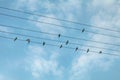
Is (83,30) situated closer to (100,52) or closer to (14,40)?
(100,52)

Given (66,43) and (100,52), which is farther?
(100,52)

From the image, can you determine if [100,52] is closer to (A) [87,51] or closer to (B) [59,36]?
(A) [87,51]

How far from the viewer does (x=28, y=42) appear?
46.1 meters

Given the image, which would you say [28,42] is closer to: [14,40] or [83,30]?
[14,40]

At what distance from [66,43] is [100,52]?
17.2 feet

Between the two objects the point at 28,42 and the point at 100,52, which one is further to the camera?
the point at 100,52

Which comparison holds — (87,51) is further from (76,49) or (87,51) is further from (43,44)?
(43,44)

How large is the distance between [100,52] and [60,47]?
519 centimetres

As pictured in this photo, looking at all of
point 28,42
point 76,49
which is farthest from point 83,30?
point 28,42

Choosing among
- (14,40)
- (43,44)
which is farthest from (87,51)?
(14,40)

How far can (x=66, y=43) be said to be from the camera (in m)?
46.1

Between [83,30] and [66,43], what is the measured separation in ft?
8.41

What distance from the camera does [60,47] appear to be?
4709 centimetres

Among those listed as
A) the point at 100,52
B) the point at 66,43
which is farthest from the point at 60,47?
the point at 100,52
